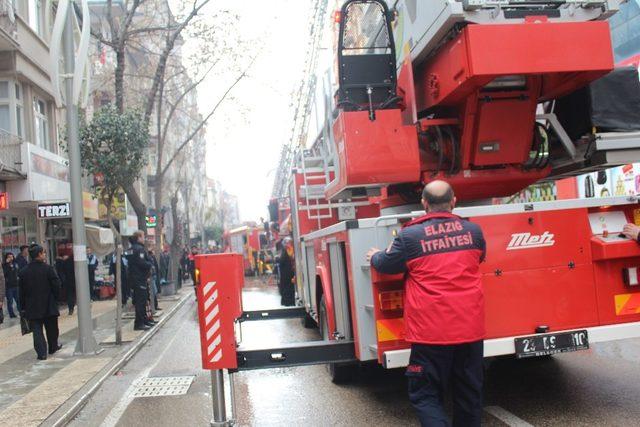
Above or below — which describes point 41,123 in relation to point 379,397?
above

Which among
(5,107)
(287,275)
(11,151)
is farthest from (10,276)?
(287,275)

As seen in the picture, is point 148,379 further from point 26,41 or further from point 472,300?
point 26,41

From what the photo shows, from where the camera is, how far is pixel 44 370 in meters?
8.10

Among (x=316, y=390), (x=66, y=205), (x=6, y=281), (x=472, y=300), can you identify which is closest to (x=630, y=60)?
(x=316, y=390)

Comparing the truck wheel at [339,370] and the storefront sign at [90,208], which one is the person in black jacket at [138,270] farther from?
the storefront sign at [90,208]

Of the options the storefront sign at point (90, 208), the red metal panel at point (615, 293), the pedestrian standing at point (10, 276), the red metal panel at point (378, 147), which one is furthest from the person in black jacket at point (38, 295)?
the storefront sign at point (90, 208)

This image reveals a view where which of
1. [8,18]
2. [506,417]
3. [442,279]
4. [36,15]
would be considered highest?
[36,15]

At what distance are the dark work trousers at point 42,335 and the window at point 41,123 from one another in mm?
10050

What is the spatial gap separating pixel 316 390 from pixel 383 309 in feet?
7.49

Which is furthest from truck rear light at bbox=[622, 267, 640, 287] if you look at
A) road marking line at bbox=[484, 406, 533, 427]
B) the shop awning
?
the shop awning

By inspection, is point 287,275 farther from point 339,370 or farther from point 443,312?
point 443,312

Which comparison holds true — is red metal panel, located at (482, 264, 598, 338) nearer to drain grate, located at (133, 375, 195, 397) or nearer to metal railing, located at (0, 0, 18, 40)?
drain grate, located at (133, 375, 195, 397)

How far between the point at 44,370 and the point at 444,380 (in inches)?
257

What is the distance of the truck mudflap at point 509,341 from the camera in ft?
14.1
